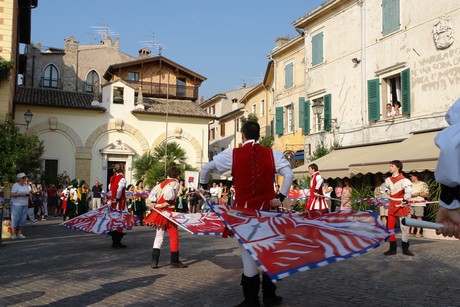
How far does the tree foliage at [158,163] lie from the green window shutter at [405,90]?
19442 mm

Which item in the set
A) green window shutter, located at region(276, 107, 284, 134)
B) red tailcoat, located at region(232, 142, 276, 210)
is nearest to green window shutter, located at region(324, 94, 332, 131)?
green window shutter, located at region(276, 107, 284, 134)

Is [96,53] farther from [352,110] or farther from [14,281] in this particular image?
[14,281]

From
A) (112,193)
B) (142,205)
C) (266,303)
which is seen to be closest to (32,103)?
(142,205)

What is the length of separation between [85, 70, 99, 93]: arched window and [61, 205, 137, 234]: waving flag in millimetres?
42987

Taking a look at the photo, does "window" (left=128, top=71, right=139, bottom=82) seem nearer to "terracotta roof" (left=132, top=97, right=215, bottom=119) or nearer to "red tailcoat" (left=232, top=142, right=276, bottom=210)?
"terracotta roof" (left=132, top=97, right=215, bottom=119)

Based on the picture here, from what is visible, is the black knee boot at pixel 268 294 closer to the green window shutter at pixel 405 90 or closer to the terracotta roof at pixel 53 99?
the green window shutter at pixel 405 90

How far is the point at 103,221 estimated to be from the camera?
11797 mm

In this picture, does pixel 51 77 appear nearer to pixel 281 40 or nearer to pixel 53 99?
pixel 53 99

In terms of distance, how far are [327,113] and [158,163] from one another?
52.2 ft

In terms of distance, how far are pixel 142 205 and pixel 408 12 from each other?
1428 centimetres

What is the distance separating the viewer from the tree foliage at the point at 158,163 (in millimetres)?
35531

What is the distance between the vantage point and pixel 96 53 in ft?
177

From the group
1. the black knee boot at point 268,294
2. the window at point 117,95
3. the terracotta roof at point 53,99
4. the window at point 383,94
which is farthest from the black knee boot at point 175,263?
the window at point 117,95

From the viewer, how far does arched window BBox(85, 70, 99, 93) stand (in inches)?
2074
